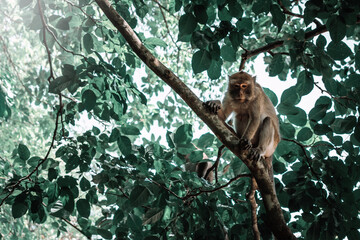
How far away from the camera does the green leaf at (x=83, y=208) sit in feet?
10.6

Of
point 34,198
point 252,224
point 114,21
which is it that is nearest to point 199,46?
point 114,21

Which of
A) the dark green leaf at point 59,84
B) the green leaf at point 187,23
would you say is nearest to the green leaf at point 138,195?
the dark green leaf at point 59,84

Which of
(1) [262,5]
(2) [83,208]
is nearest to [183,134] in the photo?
(2) [83,208]

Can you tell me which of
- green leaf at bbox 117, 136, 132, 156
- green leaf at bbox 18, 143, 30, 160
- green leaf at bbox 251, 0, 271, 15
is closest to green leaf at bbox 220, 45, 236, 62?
green leaf at bbox 251, 0, 271, 15

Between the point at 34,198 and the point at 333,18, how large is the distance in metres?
2.75

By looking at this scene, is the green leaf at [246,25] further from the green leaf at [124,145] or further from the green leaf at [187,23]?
the green leaf at [124,145]

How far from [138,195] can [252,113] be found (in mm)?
2057

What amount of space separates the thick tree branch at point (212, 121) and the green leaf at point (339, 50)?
1047 millimetres

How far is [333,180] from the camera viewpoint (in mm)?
3150

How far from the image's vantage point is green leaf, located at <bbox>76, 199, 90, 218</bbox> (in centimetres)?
323

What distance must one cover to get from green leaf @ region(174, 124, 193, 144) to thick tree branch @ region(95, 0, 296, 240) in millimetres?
332

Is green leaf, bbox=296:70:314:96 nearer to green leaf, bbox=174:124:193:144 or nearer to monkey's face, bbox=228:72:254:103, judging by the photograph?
green leaf, bbox=174:124:193:144

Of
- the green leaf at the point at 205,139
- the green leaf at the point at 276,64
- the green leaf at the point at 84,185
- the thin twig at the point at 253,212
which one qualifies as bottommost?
the green leaf at the point at 84,185

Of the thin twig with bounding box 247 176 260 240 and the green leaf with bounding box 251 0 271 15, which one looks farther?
the thin twig with bounding box 247 176 260 240
